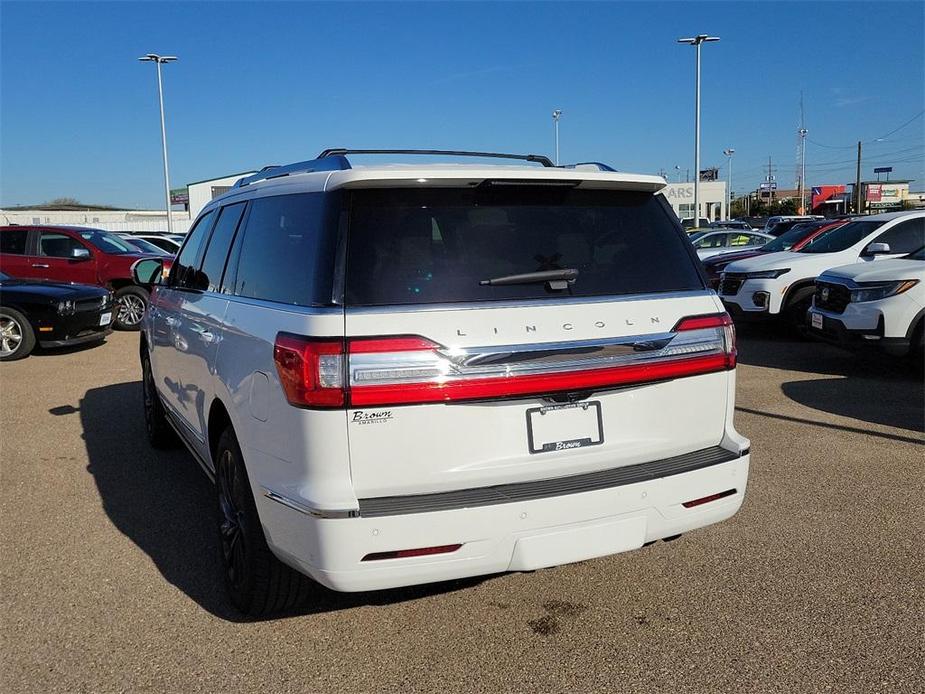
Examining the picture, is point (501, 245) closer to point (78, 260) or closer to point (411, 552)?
point (411, 552)

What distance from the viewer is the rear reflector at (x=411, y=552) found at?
2672mm

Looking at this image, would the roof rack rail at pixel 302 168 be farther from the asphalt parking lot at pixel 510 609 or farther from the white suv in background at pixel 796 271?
the white suv in background at pixel 796 271

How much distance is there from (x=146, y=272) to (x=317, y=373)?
3.65m

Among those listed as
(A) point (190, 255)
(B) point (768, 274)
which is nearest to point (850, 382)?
(B) point (768, 274)

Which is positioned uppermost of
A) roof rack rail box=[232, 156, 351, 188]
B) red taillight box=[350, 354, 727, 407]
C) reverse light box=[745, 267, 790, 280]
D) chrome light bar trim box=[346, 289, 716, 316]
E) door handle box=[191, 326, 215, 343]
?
roof rack rail box=[232, 156, 351, 188]

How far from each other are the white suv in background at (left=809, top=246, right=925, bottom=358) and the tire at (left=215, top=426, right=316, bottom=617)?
22.5 ft

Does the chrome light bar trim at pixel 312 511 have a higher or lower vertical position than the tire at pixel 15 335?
higher

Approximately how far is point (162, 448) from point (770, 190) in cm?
11405

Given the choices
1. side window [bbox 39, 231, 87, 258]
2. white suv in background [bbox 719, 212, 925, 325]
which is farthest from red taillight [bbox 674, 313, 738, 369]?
side window [bbox 39, 231, 87, 258]

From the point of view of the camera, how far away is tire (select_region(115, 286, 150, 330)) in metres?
13.5

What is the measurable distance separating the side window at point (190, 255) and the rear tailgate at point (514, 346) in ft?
7.08

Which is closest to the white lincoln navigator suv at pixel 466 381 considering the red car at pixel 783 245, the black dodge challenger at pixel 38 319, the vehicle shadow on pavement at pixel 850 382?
the vehicle shadow on pavement at pixel 850 382

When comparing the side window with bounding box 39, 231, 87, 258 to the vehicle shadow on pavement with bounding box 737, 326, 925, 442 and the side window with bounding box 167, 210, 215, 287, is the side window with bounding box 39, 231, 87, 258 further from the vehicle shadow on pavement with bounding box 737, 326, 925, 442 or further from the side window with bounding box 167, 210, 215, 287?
the vehicle shadow on pavement with bounding box 737, 326, 925, 442

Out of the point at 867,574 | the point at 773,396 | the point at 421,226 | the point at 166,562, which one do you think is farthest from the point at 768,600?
the point at 773,396
